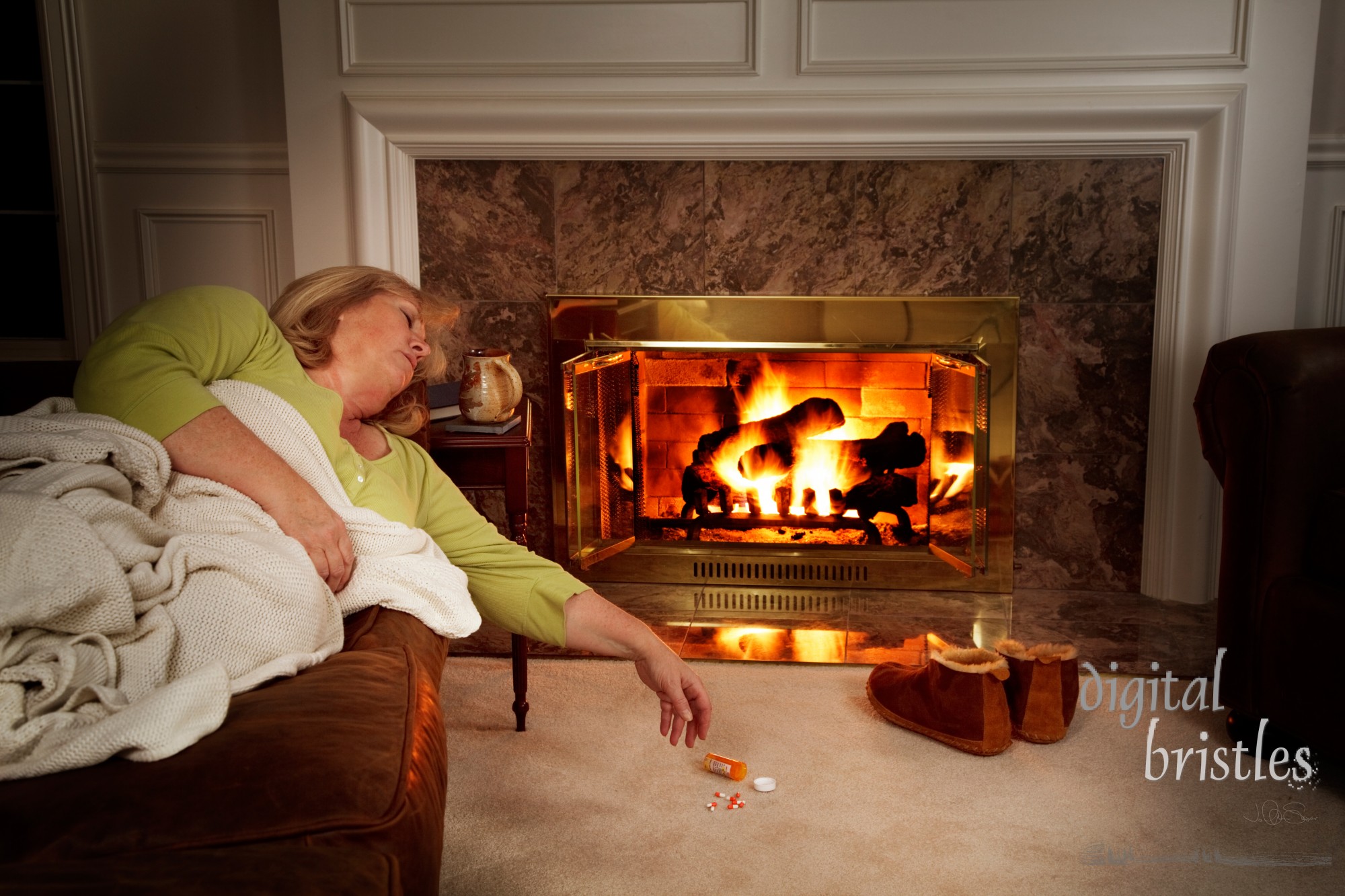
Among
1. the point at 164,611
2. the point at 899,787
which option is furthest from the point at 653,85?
the point at 164,611

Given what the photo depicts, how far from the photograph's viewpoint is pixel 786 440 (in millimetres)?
3023

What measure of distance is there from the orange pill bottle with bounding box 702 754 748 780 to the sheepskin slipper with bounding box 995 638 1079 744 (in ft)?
1.73

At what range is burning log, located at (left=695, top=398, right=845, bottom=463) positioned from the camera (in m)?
2.99

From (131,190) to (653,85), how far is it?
148 cm

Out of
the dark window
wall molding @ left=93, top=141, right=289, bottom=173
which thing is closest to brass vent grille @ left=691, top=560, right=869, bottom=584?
Answer: wall molding @ left=93, top=141, right=289, bottom=173

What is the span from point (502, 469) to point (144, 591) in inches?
43.3

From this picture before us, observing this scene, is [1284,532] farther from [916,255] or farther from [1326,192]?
[1326,192]

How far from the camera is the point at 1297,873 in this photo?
1564 mm

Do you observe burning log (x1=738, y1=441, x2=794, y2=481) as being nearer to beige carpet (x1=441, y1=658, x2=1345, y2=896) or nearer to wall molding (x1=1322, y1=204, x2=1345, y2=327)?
beige carpet (x1=441, y1=658, x2=1345, y2=896)

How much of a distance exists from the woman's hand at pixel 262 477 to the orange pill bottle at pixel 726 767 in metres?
0.84

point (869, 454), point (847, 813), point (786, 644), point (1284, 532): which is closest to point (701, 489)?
point (869, 454)

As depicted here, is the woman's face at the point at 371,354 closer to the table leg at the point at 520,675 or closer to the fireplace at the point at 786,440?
the table leg at the point at 520,675

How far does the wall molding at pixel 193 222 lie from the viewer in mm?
2955

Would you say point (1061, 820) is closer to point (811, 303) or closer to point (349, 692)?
point (349, 692)
